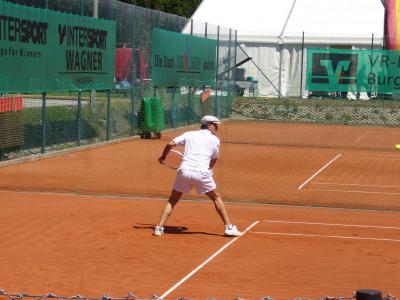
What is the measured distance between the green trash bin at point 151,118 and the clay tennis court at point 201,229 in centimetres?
553

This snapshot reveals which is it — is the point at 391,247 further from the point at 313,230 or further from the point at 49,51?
the point at 49,51

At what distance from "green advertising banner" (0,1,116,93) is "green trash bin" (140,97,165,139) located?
1.89 metres

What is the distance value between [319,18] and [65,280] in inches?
1474

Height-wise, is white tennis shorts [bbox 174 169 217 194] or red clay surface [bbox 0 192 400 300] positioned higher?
white tennis shorts [bbox 174 169 217 194]

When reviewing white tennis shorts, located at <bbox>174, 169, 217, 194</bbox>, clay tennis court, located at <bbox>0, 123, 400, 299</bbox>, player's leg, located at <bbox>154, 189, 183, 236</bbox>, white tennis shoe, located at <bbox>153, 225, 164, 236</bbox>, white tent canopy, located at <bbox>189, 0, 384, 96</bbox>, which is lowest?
clay tennis court, located at <bbox>0, 123, 400, 299</bbox>

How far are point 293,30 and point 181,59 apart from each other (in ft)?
40.9

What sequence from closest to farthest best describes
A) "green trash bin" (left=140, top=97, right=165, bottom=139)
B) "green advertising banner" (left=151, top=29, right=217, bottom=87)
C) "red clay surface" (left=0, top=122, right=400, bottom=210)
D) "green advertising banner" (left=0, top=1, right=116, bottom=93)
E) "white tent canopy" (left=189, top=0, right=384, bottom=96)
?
"red clay surface" (left=0, top=122, right=400, bottom=210), "green advertising banner" (left=0, top=1, right=116, bottom=93), "green trash bin" (left=140, top=97, right=165, bottom=139), "green advertising banner" (left=151, top=29, right=217, bottom=87), "white tent canopy" (left=189, top=0, right=384, bottom=96)

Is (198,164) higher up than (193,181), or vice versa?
(198,164)

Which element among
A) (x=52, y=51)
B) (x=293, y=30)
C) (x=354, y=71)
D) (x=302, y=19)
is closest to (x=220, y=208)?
(x=52, y=51)

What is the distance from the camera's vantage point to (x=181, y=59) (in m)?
34.1

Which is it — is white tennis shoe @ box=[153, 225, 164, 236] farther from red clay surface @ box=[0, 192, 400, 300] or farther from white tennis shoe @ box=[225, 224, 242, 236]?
white tennis shoe @ box=[225, 224, 242, 236]

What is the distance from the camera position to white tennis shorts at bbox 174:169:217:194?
12.6 metres

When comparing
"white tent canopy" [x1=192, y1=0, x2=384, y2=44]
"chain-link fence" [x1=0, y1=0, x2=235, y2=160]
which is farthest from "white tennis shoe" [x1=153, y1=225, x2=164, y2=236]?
"white tent canopy" [x1=192, y1=0, x2=384, y2=44]

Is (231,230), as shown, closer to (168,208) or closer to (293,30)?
(168,208)
